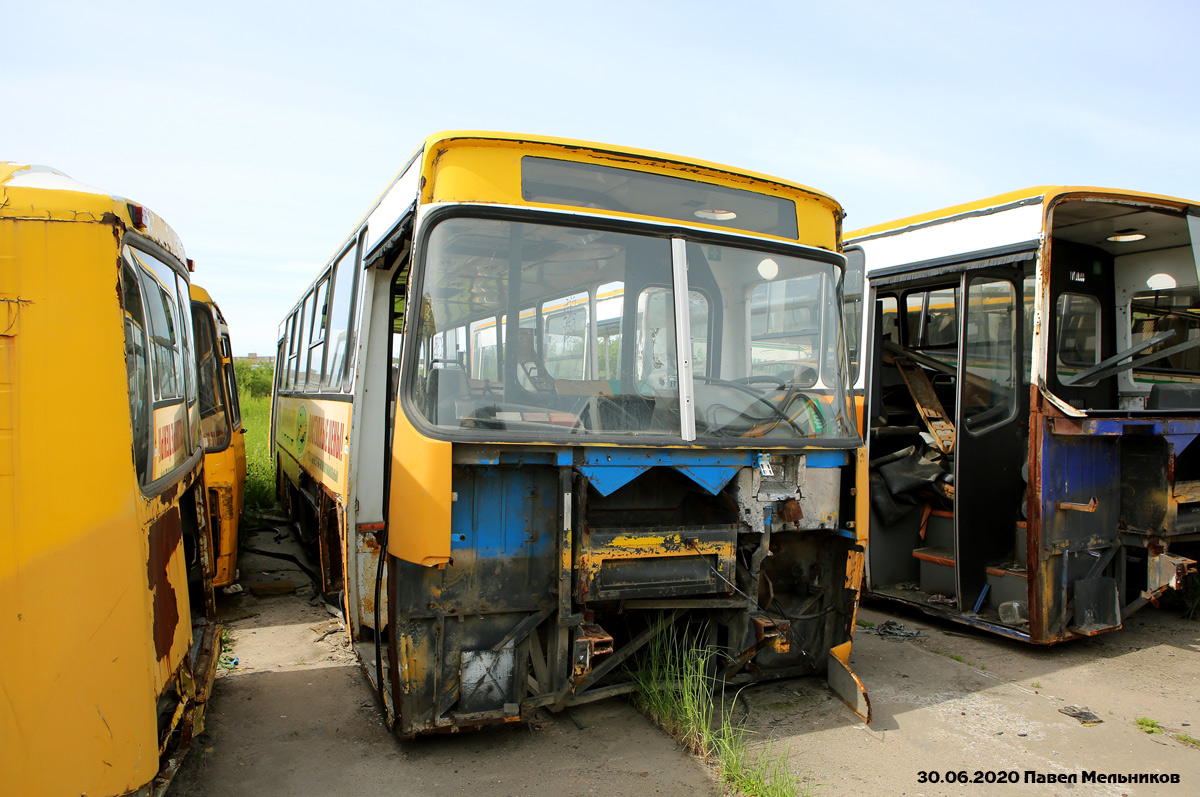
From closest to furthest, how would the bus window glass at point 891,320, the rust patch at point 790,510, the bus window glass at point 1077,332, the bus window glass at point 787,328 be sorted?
the rust patch at point 790,510
the bus window glass at point 787,328
the bus window glass at point 1077,332
the bus window glass at point 891,320

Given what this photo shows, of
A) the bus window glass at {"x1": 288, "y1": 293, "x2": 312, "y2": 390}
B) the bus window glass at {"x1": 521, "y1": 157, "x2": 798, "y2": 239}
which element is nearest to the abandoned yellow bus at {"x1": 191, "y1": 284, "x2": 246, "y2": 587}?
the bus window glass at {"x1": 288, "y1": 293, "x2": 312, "y2": 390}

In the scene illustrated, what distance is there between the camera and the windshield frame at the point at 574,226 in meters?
3.54

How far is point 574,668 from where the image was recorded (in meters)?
3.72

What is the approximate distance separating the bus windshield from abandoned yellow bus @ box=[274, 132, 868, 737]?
0.01 m

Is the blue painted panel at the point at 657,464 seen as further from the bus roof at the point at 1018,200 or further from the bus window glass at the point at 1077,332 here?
the bus window glass at the point at 1077,332

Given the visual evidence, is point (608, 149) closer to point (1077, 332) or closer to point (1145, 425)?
point (1145, 425)

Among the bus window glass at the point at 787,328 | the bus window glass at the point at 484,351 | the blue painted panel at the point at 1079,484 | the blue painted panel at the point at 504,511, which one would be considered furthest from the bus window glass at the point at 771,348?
the blue painted panel at the point at 1079,484

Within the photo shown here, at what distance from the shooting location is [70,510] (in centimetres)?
238

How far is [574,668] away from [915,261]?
4.19 metres

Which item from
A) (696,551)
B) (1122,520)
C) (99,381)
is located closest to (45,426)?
(99,381)

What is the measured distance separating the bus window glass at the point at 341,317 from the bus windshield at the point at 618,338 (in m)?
2.09

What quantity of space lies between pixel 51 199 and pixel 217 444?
163 inches

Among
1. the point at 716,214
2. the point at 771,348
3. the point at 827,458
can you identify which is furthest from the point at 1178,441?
the point at 716,214

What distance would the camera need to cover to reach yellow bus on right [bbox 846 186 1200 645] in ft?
17.7
